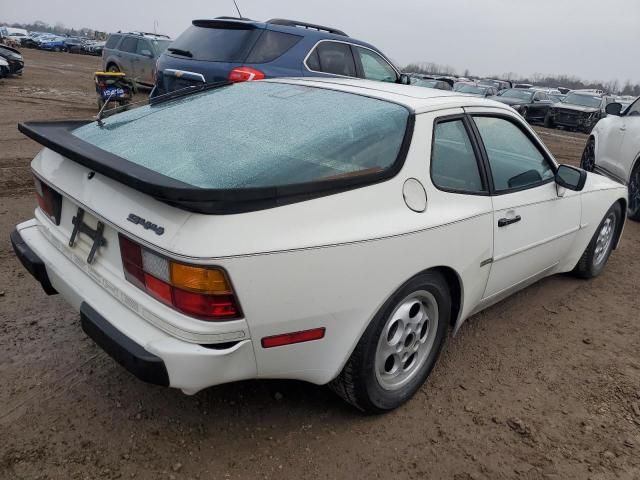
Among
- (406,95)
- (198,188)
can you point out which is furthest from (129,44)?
(198,188)

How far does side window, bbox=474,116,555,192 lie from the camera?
2932 millimetres

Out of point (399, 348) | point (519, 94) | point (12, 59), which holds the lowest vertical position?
point (12, 59)

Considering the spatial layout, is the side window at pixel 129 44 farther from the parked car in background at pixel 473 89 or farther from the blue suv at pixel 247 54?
the parked car in background at pixel 473 89

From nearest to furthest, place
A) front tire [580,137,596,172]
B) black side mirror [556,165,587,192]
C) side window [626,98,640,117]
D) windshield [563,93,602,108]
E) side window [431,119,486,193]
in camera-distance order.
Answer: side window [431,119,486,193], black side mirror [556,165,587,192], side window [626,98,640,117], front tire [580,137,596,172], windshield [563,93,602,108]

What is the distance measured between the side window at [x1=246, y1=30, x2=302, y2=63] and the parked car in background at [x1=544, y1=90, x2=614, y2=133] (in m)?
15.4

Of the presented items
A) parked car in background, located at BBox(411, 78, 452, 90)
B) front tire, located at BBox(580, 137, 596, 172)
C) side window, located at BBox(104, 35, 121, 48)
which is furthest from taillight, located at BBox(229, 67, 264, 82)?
side window, located at BBox(104, 35, 121, 48)

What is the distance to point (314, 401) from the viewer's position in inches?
102

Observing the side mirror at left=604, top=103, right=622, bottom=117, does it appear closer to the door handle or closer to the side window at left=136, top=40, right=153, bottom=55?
the door handle

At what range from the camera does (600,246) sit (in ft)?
14.3

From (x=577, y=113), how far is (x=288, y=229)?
19274 mm

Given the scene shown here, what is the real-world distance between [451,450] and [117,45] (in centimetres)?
Result: 1617

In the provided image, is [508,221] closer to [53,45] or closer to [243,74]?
[243,74]

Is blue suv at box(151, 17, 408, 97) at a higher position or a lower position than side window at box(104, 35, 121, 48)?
higher

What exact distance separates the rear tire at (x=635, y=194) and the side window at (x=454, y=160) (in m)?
4.62
